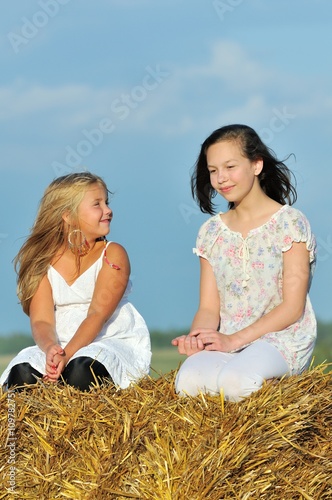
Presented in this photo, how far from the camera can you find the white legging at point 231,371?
374cm

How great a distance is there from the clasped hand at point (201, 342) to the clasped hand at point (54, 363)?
66 centimetres

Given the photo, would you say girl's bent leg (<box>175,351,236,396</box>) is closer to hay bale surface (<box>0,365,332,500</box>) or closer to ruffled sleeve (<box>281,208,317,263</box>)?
hay bale surface (<box>0,365,332,500</box>)

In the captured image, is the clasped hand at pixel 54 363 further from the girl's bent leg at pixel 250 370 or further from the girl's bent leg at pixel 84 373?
the girl's bent leg at pixel 250 370

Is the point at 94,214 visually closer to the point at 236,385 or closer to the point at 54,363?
the point at 54,363

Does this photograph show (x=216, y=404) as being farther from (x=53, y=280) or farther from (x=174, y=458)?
(x=53, y=280)

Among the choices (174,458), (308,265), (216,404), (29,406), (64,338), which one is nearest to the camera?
(174,458)

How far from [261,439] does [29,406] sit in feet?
3.56

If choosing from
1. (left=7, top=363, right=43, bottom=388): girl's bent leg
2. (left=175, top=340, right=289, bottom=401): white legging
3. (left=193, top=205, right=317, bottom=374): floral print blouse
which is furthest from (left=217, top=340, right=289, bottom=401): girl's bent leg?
(left=7, top=363, right=43, bottom=388): girl's bent leg

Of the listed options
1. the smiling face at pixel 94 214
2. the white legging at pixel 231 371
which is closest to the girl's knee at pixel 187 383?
the white legging at pixel 231 371

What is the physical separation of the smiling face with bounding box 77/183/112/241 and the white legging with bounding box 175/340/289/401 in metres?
1.12

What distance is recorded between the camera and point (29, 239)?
4.96m

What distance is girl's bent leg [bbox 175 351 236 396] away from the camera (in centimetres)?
383

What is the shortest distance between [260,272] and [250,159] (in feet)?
1.88

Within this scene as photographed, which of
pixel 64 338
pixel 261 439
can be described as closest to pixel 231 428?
pixel 261 439
